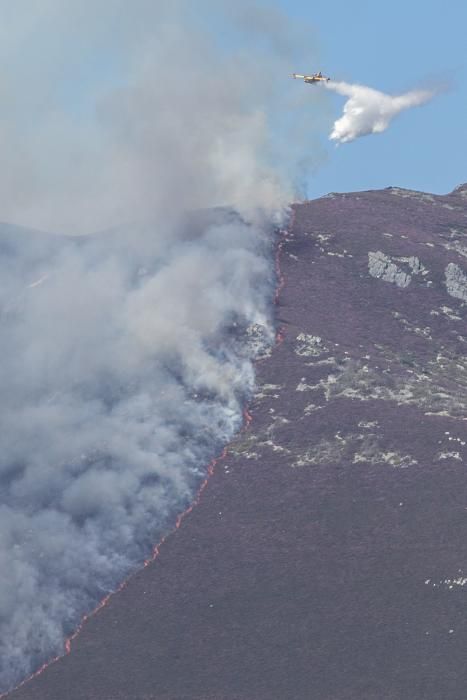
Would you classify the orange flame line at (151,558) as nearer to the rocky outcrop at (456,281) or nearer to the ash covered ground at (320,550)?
the ash covered ground at (320,550)

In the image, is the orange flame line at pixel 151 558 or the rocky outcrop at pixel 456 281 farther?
the rocky outcrop at pixel 456 281

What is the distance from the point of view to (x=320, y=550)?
5571 inches

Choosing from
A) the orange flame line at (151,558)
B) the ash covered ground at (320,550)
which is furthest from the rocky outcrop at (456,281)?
the orange flame line at (151,558)

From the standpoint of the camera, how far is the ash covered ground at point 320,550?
125812 millimetres

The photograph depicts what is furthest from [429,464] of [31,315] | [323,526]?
Answer: [31,315]

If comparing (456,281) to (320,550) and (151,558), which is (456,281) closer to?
(320,550)

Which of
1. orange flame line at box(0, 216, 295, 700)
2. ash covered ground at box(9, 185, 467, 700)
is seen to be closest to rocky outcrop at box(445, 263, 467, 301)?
ash covered ground at box(9, 185, 467, 700)

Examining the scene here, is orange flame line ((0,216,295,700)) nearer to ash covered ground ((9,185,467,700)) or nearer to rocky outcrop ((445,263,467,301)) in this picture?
ash covered ground ((9,185,467,700))

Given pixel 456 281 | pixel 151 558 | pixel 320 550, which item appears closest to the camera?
pixel 320 550

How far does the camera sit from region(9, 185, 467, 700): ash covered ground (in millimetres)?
125812

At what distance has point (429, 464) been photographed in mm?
152750

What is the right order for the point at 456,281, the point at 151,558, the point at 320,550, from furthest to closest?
the point at 456,281, the point at 151,558, the point at 320,550

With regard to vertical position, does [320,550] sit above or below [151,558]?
above

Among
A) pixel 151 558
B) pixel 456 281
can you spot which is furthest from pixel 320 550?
pixel 456 281
